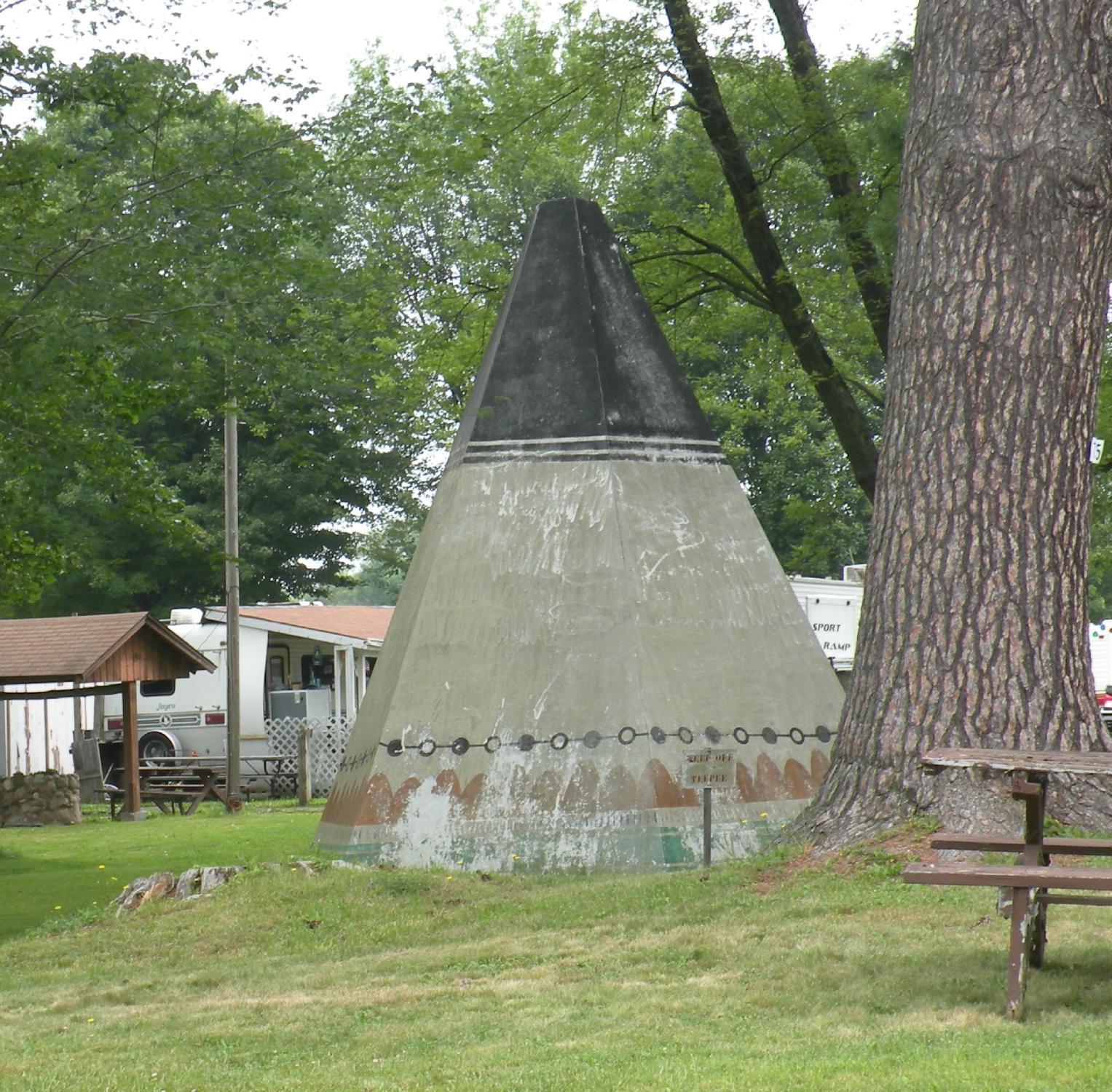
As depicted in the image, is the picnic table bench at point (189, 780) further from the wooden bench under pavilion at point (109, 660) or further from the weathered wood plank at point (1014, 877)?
the weathered wood plank at point (1014, 877)

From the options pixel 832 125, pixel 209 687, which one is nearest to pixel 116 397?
pixel 832 125

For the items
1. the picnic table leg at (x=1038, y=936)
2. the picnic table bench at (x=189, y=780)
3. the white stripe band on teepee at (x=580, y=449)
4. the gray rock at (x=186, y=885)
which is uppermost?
the white stripe band on teepee at (x=580, y=449)

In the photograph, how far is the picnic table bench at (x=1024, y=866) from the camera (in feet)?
17.3

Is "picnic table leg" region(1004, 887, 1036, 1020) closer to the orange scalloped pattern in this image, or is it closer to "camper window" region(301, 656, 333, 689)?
the orange scalloped pattern

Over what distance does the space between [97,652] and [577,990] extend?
1622cm

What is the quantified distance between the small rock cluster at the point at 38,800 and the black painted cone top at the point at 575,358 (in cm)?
1162

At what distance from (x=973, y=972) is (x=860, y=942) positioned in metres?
0.65

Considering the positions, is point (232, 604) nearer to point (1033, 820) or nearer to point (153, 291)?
point (153, 291)

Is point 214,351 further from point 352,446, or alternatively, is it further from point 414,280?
point 352,446

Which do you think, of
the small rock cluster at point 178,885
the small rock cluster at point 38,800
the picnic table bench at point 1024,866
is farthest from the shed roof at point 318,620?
the picnic table bench at point 1024,866

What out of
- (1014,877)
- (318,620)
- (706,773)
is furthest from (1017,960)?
(318,620)

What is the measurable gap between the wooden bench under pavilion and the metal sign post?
1243cm

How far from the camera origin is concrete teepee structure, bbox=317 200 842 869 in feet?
35.3

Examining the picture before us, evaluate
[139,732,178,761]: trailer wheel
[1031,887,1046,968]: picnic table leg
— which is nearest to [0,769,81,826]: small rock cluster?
[139,732,178,761]: trailer wheel
